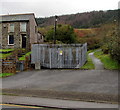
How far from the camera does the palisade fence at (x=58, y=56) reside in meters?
17.8

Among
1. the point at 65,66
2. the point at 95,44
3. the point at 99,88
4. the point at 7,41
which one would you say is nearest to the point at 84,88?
the point at 99,88

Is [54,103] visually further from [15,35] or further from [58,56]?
[15,35]

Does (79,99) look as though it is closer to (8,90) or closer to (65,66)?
(8,90)

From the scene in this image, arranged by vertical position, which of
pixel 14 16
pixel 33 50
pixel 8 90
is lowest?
pixel 8 90

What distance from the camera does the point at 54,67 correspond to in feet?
59.8

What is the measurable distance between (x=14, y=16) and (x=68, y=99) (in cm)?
2585

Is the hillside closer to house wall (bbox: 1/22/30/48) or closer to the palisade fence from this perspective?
house wall (bbox: 1/22/30/48)

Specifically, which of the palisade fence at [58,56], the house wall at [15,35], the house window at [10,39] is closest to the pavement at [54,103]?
the palisade fence at [58,56]

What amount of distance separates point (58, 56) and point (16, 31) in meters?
14.5

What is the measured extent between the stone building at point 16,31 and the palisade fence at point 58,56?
36.4 feet

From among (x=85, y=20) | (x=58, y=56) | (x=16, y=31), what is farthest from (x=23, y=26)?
(x=85, y=20)

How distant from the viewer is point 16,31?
99.6 feet

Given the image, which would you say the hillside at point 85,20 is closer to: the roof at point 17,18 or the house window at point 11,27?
the roof at point 17,18

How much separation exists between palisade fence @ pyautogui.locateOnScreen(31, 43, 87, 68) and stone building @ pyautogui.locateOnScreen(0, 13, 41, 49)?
11.1 m
